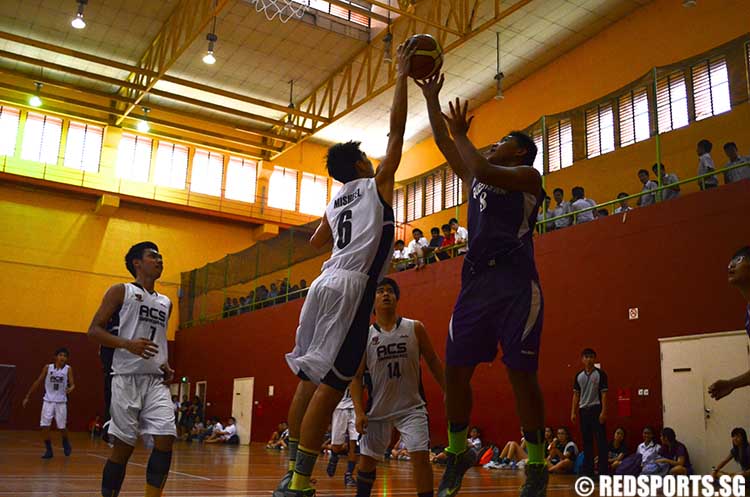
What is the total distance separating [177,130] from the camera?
87.3 ft

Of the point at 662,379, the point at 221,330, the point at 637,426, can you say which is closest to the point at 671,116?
the point at 662,379

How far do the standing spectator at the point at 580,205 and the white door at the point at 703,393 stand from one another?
2.80m

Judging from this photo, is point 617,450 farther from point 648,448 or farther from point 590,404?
point 590,404

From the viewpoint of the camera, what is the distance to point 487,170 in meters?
3.82

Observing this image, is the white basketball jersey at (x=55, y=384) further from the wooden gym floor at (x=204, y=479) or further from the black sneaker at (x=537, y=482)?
the black sneaker at (x=537, y=482)

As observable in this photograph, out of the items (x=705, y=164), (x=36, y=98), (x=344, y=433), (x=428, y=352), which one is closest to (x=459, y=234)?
(x=705, y=164)

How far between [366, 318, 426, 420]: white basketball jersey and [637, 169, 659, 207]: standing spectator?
7079 mm

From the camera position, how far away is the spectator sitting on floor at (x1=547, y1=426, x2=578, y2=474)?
11.1m

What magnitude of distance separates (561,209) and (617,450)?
4.38 metres

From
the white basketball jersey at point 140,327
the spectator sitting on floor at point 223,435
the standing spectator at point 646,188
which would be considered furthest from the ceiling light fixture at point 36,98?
the white basketball jersey at point 140,327

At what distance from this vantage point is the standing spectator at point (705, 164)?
32.8 feet

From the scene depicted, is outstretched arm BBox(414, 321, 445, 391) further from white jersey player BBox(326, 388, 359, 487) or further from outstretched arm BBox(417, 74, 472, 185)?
white jersey player BBox(326, 388, 359, 487)

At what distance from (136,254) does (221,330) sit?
1908 centimetres

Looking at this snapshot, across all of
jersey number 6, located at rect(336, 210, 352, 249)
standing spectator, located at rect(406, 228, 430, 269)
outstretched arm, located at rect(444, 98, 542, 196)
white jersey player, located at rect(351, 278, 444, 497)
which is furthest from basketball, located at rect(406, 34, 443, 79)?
standing spectator, located at rect(406, 228, 430, 269)
